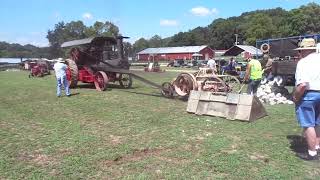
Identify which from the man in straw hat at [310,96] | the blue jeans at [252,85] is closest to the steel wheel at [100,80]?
the blue jeans at [252,85]

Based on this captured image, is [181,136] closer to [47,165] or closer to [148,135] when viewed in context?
[148,135]

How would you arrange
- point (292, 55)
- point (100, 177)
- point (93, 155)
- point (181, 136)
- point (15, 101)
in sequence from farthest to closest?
point (292, 55)
point (15, 101)
point (181, 136)
point (93, 155)
point (100, 177)

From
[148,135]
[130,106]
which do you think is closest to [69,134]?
[148,135]

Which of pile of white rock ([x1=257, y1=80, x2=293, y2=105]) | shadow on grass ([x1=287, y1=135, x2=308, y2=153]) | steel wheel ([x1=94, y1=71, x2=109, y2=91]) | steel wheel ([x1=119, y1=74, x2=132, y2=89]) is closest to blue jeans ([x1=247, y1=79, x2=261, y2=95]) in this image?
pile of white rock ([x1=257, y1=80, x2=293, y2=105])

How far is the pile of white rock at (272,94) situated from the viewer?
14336mm

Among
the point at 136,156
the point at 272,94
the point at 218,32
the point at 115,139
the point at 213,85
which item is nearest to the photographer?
the point at 136,156

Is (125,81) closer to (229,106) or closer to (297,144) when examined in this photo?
(229,106)

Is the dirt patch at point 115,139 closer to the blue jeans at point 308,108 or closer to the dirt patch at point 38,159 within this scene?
the dirt patch at point 38,159

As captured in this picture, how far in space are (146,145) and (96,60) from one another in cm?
1337

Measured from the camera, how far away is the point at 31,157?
7.30m

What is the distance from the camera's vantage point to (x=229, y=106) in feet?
35.8

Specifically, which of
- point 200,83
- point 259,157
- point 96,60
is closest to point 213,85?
point 200,83

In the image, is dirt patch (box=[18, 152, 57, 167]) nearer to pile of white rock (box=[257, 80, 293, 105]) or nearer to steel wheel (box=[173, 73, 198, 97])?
steel wheel (box=[173, 73, 198, 97])

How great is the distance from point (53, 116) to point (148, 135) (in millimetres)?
3854
